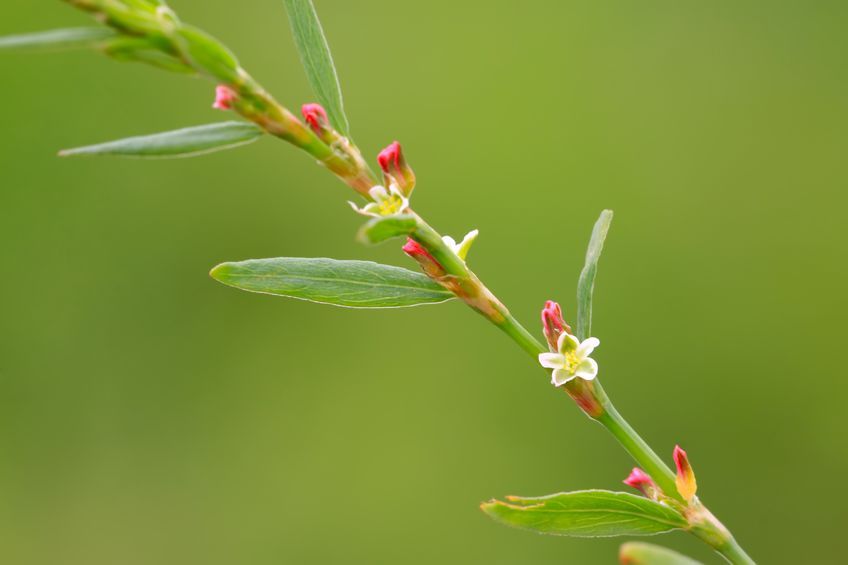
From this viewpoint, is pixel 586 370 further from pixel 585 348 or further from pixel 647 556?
pixel 647 556

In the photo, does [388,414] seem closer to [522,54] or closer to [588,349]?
[522,54]

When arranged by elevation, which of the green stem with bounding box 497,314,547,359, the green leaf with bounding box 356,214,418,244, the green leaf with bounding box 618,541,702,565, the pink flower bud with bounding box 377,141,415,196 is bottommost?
the green leaf with bounding box 618,541,702,565

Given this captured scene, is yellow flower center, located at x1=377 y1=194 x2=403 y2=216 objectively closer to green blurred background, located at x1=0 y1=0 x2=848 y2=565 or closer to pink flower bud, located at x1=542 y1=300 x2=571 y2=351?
pink flower bud, located at x1=542 y1=300 x2=571 y2=351

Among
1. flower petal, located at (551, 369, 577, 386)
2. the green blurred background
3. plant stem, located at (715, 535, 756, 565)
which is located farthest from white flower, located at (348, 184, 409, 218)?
A: the green blurred background

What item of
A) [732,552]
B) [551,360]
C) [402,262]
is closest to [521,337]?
[551,360]

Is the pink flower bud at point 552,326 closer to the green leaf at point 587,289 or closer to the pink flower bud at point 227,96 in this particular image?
the green leaf at point 587,289

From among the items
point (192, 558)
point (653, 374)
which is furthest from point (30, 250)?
point (653, 374)

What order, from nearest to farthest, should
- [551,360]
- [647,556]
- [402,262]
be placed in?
[647,556] → [551,360] → [402,262]

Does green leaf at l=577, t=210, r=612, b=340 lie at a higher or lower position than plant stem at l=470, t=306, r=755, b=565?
higher
